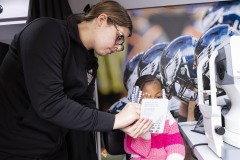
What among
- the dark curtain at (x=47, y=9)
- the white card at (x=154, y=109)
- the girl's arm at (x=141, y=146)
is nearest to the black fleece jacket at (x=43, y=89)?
the white card at (x=154, y=109)

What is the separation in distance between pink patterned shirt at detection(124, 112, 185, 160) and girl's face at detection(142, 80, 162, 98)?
18 centimetres

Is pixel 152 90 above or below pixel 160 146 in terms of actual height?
above

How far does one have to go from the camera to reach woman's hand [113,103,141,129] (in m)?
0.77

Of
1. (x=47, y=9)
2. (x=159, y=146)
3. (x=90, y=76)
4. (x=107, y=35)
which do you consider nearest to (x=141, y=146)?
(x=159, y=146)

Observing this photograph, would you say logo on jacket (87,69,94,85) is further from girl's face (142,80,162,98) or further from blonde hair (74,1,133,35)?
girl's face (142,80,162,98)

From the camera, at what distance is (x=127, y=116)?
0.79 metres

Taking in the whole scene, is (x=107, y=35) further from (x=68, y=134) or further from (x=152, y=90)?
(x=68, y=134)

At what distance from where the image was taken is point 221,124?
3.20 feet

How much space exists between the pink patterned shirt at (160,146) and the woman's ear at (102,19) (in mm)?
609

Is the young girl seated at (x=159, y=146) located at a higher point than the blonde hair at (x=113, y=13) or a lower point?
lower

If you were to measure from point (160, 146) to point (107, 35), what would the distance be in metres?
0.68

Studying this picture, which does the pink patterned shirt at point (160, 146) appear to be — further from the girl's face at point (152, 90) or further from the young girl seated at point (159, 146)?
the girl's face at point (152, 90)

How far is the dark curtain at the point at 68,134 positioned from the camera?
1369 millimetres

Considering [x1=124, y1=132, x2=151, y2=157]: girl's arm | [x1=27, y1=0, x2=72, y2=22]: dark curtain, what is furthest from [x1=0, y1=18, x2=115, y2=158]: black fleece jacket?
[x1=27, y1=0, x2=72, y2=22]: dark curtain
